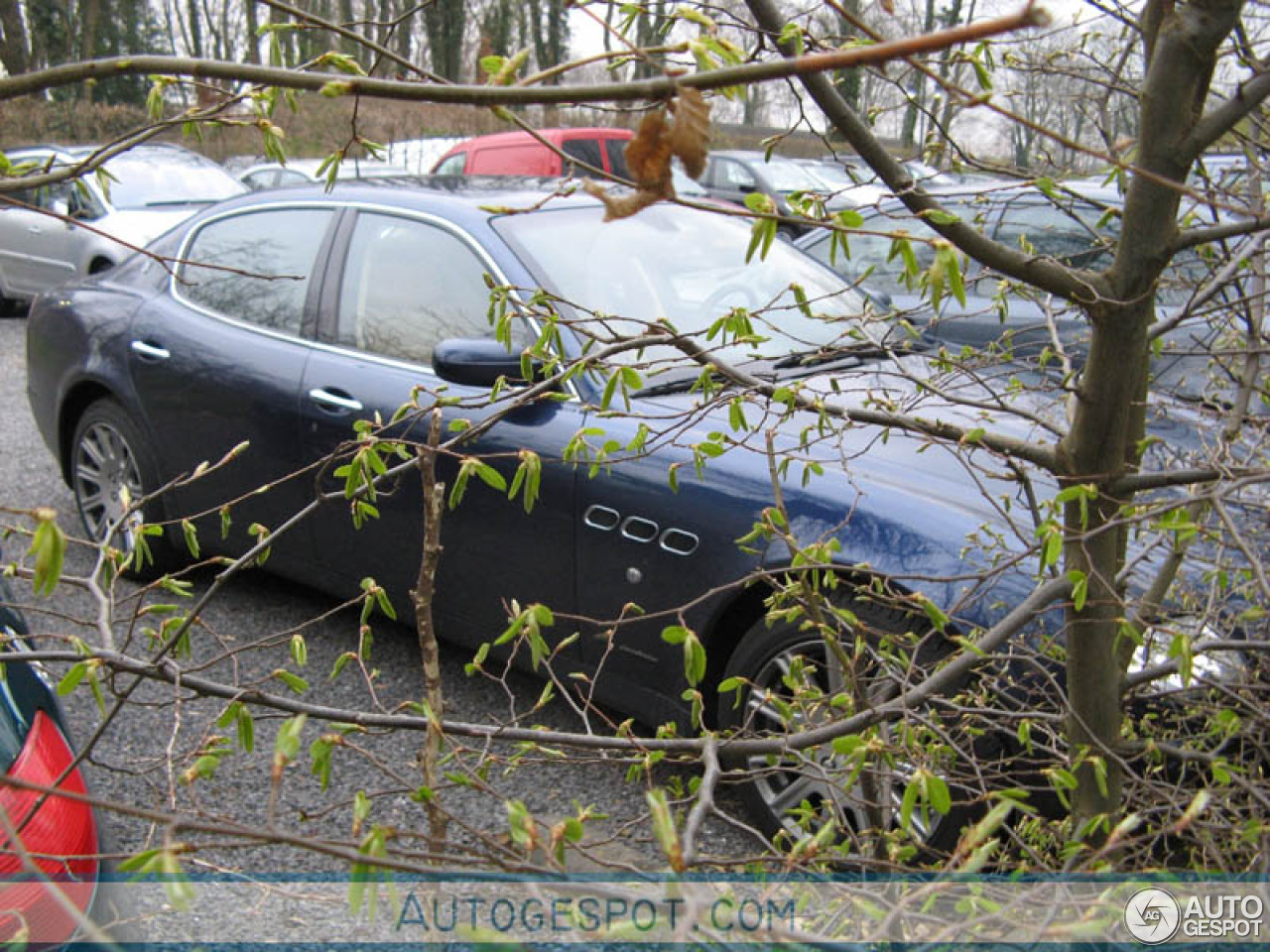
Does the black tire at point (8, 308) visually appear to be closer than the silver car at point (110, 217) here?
No

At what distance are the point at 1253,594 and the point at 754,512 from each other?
121cm

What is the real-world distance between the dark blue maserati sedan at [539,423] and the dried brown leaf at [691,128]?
890 mm

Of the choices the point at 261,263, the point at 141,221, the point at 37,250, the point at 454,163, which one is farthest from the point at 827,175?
the point at 261,263

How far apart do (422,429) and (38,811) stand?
60.7 inches

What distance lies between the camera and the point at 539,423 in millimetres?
3422

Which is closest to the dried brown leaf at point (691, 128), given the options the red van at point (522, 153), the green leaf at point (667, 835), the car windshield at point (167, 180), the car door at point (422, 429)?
the green leaf at point (667, 835)

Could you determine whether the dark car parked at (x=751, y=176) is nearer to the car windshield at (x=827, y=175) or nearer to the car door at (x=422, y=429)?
the car windshield at (x=827, y=175)

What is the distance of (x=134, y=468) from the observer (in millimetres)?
4594

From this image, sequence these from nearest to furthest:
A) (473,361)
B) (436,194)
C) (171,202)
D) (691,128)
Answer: (691,128) → (473,361) → (436,194) → (171,202)

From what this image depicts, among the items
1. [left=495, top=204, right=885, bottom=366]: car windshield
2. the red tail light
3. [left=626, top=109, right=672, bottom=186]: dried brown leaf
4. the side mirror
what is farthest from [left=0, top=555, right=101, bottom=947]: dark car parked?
[left=495, top=204, right=885, bottom=366]: car windshield

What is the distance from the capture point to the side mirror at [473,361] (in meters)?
3.27

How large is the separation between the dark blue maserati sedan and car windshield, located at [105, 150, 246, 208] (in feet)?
20.4

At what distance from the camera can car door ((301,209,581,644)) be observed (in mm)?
3350

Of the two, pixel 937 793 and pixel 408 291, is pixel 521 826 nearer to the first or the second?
pixel 937 793
